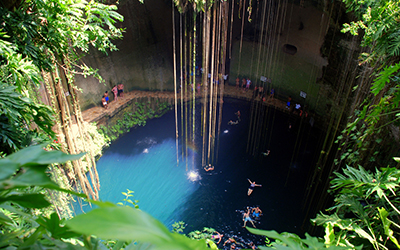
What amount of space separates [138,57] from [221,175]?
5.00 m

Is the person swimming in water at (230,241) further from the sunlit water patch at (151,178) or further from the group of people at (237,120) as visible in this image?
the group of people at (237,120)

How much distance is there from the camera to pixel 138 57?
9094 millimetres

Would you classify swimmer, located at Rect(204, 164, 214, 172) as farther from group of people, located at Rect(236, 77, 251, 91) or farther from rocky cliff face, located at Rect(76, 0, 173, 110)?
group of people, located at Rect(236, 77, 251, 91)

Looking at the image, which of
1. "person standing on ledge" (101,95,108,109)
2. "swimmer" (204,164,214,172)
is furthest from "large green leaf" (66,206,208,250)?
"person standing on ledge" (101,95,108,109)

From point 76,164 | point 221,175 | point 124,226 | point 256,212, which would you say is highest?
point 124,226

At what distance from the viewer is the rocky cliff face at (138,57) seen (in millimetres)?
7924

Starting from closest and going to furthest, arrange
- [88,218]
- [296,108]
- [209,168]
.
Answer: [88,218], [209,168], [296,108]

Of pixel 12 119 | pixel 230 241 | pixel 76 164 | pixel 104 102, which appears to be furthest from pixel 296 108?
pixel 12 119

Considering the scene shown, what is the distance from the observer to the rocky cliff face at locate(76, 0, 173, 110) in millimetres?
7924

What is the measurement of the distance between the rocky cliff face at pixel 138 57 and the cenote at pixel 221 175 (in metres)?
1.74

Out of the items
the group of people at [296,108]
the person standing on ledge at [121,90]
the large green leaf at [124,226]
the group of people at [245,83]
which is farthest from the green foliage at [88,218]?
the group of people at [245,83]

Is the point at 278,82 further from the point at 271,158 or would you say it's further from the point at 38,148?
the point at 38,148

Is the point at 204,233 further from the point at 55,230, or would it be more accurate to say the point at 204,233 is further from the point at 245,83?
the point at 245,83

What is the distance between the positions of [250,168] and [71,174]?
4199mm
